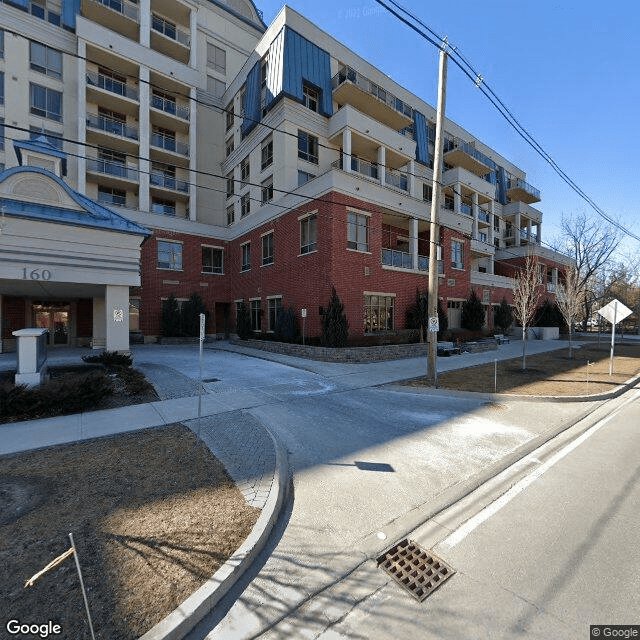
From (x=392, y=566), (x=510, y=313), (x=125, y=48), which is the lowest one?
(x=392, y=566)

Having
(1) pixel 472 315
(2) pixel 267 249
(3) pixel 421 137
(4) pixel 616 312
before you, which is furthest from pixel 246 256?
(4) pixel 616 312

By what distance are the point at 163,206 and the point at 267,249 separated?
12.3 meters

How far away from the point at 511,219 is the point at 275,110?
35911mm

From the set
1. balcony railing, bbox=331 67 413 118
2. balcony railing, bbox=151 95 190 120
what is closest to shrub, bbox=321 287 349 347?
balcony railing, bbox=331 67 413 118

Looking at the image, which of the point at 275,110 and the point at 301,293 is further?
the point at 275,110

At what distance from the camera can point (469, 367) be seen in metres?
15.6

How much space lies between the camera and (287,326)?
20062mm

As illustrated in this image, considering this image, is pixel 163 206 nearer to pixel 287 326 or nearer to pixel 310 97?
pixel 310 97

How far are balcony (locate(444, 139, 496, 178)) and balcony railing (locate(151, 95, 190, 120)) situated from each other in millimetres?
24736

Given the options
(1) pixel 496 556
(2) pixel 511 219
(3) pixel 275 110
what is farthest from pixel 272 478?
(2) pixel 511 219

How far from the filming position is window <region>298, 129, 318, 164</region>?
22.2 m

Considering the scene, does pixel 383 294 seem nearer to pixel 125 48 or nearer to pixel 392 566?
pixel 392 566

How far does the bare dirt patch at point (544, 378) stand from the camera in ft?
34.4

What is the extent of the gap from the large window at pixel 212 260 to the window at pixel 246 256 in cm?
319
